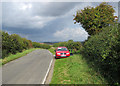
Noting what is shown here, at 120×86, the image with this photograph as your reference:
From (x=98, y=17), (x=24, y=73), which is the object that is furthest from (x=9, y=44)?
(x=98, y=17)

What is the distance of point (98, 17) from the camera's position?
46.4 ft

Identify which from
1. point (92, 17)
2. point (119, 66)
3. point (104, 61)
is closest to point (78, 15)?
point (92, 17)

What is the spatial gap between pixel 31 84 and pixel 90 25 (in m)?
12.1

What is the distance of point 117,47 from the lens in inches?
182

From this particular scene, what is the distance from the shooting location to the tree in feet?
45.9

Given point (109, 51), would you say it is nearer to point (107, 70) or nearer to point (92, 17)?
point (107, 70)

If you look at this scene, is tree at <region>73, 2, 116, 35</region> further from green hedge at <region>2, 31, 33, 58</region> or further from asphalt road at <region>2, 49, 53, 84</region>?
green hedge at <region>2, 31, 33, 58</region>

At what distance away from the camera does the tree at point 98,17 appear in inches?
551

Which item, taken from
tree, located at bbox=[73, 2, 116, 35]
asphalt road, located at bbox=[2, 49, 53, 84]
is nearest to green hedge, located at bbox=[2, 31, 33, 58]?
asphalt road, located at bbox=[2, 49, 53, 84]

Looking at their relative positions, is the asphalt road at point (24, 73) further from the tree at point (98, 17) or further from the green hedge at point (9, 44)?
the tree at point (98, 17)

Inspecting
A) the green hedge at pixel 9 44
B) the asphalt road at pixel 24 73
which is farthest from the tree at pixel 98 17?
the green hedge at pixel 9 44

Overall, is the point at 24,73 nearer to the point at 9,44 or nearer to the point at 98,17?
the point at 98,17

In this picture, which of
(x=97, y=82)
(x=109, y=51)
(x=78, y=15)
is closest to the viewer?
(x=109, y=51)

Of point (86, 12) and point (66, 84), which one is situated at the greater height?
point (86, 12)
